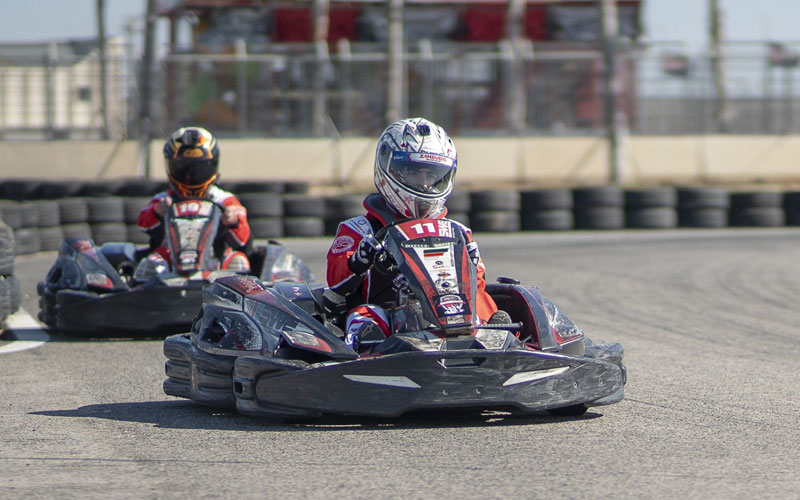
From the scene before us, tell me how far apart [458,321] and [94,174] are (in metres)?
18.6

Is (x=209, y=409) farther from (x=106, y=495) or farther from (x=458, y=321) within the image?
(x=106, y=495)

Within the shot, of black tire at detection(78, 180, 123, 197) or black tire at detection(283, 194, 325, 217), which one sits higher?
black tire at detection(78, 180, 123, 197)

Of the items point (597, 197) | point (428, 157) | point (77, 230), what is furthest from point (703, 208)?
point (428, 157)

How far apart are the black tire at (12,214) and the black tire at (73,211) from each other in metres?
0.65

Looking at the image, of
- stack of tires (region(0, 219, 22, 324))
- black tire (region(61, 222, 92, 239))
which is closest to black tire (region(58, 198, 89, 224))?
black tire (region(61, 222, 92, 239))

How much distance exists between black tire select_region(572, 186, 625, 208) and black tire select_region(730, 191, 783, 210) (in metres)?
1.59

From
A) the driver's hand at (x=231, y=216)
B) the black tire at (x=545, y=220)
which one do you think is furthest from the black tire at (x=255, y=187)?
the driver's hand at (x=231, y=216)

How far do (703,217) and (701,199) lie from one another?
0.82ft

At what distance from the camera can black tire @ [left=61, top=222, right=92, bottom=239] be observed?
14719mm

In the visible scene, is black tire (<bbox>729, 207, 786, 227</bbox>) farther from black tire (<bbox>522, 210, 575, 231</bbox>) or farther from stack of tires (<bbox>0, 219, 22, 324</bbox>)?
stack of tires (<bbox>0, 219, 22, 324</bbox>)

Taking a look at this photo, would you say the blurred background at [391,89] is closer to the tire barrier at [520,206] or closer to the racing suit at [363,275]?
the tire barrier at [520,206]

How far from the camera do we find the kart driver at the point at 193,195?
911 centimetres

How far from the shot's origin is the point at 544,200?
57.9 feet

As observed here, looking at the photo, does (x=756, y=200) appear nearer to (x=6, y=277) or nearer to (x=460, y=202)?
(x=460, y=202)
